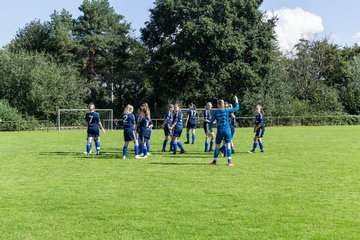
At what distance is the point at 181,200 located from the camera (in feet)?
29.5

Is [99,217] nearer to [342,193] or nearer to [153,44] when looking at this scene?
[342,193]

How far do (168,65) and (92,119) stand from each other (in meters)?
30.7

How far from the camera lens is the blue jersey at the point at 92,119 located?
1780 cm

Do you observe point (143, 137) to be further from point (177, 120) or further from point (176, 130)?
point (177, 120)

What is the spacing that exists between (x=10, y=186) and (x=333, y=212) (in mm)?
7307

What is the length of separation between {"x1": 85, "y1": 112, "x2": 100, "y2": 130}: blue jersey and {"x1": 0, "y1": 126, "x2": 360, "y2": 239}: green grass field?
→ 9.08ft

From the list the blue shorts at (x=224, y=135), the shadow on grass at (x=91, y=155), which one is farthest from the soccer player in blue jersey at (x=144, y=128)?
the blue shorts at (x=224, y=135)

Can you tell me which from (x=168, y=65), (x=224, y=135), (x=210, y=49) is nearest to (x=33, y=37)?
(x=168, y=65)

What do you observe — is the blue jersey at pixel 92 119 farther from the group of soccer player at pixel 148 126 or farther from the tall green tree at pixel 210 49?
the tall green tree at pixel 210 49

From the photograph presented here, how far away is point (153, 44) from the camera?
51.5 m

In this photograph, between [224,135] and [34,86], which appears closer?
[224,135]

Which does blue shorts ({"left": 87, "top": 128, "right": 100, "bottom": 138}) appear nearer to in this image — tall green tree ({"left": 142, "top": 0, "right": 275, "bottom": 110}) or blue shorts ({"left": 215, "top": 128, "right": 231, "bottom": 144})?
blue shorts ({"left": 215, "top": 128, "right": 231, "bottom": 144})

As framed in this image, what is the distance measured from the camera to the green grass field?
6.93m

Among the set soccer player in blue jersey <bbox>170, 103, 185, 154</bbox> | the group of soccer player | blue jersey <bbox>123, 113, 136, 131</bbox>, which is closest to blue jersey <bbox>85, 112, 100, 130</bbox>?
the group of soccer player
